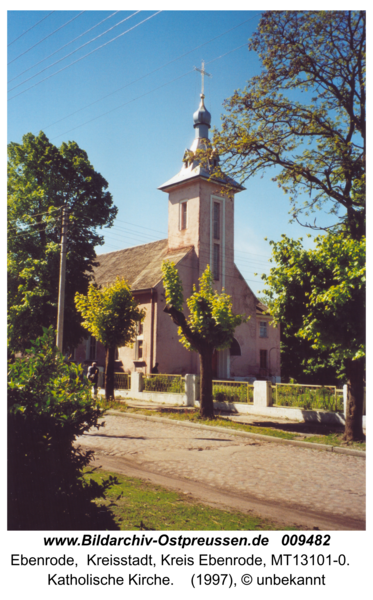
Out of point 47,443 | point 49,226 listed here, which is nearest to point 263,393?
point 49,226

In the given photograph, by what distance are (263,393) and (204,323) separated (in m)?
3.76

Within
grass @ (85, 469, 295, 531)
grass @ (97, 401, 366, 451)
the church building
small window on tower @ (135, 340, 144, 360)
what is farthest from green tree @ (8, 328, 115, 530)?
small window on tower @ (135, 340, 144, 360)

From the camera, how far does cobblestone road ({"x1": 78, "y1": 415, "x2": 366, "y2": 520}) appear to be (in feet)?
21.2

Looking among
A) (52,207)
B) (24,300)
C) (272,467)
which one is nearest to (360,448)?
(272,467)

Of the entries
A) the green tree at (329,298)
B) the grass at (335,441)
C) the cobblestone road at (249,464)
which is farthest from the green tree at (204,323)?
the grass at (335,441)

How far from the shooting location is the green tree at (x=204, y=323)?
51.0ft

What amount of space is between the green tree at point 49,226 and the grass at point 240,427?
6361mm

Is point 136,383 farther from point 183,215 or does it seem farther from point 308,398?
point 183,215

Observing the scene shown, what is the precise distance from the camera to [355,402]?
11.3 metres

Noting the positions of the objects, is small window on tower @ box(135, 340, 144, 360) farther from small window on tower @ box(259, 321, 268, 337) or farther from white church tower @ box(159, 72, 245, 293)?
small window on tower @ box(259, 321, 268, 337)

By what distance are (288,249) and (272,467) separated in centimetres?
550

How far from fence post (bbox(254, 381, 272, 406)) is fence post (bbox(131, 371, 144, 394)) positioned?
720 cm

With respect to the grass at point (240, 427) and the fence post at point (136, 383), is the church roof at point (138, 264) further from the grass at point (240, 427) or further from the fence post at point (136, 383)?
the grass at point (240, 427)

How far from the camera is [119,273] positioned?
3244 centimetres
